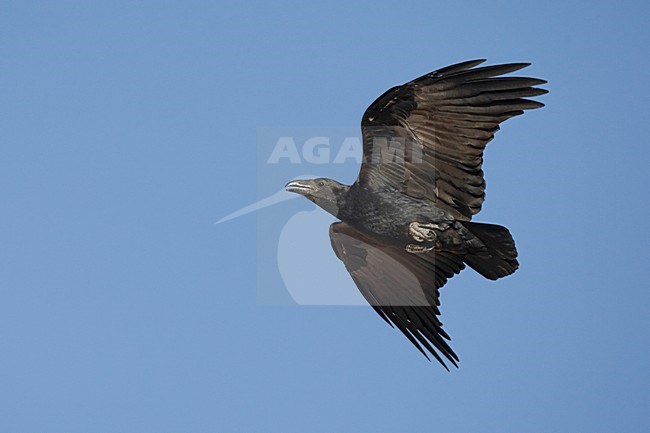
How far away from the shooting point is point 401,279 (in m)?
13.0

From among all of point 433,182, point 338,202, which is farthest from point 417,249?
point 338,202

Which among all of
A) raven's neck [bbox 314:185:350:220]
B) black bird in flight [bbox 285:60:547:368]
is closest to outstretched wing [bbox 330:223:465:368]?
black bird in flight [bbox 285:60:547:368]

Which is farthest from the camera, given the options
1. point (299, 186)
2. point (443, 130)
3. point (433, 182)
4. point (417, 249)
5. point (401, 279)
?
point (401, 279)

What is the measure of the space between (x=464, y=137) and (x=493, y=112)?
43 centimetres

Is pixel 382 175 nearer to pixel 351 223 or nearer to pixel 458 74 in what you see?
pixel 351 223

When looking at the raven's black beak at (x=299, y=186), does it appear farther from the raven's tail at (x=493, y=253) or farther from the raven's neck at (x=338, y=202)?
the raven's tail at (x=493, y=253)

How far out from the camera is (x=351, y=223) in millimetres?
11930

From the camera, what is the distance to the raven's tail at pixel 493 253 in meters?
11.4

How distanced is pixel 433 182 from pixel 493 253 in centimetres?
106

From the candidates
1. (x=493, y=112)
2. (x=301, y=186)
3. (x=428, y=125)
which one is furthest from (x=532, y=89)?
(x=301, y=186)

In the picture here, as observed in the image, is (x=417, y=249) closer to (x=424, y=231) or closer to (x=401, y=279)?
(x=424, y=231)

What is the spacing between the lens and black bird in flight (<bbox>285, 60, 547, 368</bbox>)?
11000 millimetres

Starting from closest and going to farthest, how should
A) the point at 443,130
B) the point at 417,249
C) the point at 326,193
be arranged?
1. the point at 443,130
2. the point at 417,249
3. the point at 326,193

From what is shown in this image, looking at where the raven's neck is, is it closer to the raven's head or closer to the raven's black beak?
the raven's head
